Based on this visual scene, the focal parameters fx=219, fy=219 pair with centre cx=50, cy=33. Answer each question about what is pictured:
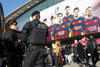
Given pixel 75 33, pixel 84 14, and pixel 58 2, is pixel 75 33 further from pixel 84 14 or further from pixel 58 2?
pixel 58 2

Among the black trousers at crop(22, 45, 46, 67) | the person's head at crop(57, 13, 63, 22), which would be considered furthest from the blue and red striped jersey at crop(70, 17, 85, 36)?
the black trousers at crop(22, 45, 46, 67)

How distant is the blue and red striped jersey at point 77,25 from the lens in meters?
17.3

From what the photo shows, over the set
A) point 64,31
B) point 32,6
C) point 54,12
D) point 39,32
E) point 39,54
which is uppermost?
point 32,6

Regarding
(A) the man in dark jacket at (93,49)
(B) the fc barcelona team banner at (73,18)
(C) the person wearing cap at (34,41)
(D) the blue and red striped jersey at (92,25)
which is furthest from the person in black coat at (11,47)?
(D) the blue and red striped jersey at (92,25)

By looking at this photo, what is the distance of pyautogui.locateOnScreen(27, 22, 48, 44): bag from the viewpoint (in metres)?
4.63

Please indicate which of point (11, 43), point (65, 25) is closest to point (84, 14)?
point (65, 25)

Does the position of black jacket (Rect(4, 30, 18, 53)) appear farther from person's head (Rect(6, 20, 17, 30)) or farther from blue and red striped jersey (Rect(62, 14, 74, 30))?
blue and red striped jersey (Rect(62, 14, 74, 30))

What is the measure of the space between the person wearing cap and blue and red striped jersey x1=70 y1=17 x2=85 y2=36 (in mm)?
12728

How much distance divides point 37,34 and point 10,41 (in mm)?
840

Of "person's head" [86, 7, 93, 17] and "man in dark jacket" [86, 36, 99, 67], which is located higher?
"person's head" [86, 7, 93, 17]

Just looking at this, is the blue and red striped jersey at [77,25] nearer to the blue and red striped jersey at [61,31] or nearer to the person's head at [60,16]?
the blue and red striped jersey at [61,31]

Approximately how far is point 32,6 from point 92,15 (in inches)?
461

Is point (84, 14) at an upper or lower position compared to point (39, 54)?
upper

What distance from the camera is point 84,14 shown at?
56.3 feet
